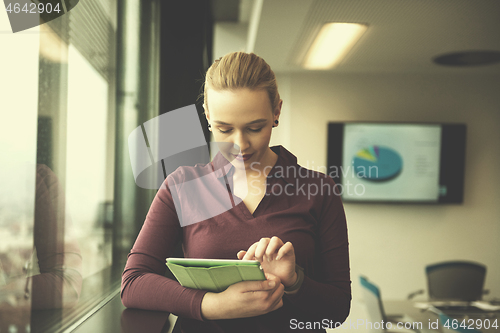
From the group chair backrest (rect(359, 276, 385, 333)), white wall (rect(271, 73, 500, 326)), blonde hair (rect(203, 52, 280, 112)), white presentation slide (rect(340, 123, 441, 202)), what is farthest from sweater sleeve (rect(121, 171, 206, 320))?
white presentation slide (rect(340, 123, 441, 202))

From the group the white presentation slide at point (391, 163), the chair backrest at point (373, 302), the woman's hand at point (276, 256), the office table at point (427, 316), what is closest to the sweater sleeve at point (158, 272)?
the woman's hand at point (276, 256)

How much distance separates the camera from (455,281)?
347cm

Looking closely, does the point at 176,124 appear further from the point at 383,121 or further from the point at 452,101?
the point at 452,101

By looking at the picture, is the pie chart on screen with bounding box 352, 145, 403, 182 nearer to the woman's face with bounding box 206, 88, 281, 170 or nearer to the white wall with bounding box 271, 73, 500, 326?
the white wall with bounding box 271, 73, 500, 326

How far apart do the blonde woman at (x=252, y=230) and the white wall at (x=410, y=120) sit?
2893mm

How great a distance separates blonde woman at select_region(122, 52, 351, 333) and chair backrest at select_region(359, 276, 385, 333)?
1.82 m

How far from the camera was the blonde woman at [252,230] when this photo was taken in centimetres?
90

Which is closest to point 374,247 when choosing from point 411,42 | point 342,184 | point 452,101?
point 342,184

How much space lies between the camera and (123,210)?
1563 millimetres

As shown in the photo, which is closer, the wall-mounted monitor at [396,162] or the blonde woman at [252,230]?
the blonde woman at [252,230]

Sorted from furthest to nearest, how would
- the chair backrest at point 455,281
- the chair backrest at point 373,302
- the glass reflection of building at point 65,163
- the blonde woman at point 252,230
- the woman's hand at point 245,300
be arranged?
the chair backrest at point 455,281
the chair backrest at point 373,302
the blonde woman at point 252,230
the woman's hand at point 245,300
the glass reflection of building at point 65,163

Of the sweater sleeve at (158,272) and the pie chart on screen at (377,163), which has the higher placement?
the pie chart on screen at (377,163)

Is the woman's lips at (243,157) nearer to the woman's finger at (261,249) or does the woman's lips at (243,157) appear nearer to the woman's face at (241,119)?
the woman's face at (241,119)

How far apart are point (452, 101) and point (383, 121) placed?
0.77 m
